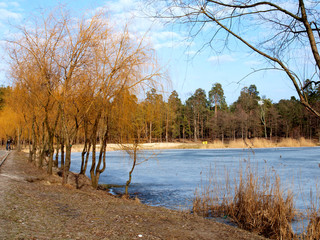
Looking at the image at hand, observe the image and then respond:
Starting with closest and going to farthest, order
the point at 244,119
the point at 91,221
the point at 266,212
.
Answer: the point at 91,221 → the point at 266,212 → the point at 244,119

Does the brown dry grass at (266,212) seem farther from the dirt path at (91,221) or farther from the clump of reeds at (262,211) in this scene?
the dirt path at (91,221)

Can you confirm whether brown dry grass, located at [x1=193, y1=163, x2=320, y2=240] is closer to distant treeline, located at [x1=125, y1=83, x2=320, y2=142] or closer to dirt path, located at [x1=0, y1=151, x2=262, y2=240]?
dirt path, located at [x1=0, y1=151, x2=262, y2=240]

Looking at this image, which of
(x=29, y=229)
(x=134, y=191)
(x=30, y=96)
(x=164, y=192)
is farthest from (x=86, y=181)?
(x=29, y=229)

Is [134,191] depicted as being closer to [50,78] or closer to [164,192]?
[164,192]

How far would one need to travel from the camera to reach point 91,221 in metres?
5.02

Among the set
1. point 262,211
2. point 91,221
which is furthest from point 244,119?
point 91,221

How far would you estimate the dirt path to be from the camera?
14.0ft

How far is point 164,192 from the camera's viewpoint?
36.1ft

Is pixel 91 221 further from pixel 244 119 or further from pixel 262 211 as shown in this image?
pixel 244 119

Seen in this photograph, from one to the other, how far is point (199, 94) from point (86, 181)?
6028cm

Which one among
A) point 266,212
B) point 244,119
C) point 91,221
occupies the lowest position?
point 266,212

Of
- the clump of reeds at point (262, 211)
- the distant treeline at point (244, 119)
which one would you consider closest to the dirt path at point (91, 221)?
the clump of reeds at point (262, 211)

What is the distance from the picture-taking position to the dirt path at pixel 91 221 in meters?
4.28

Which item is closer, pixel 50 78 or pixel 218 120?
pixel 50 78
